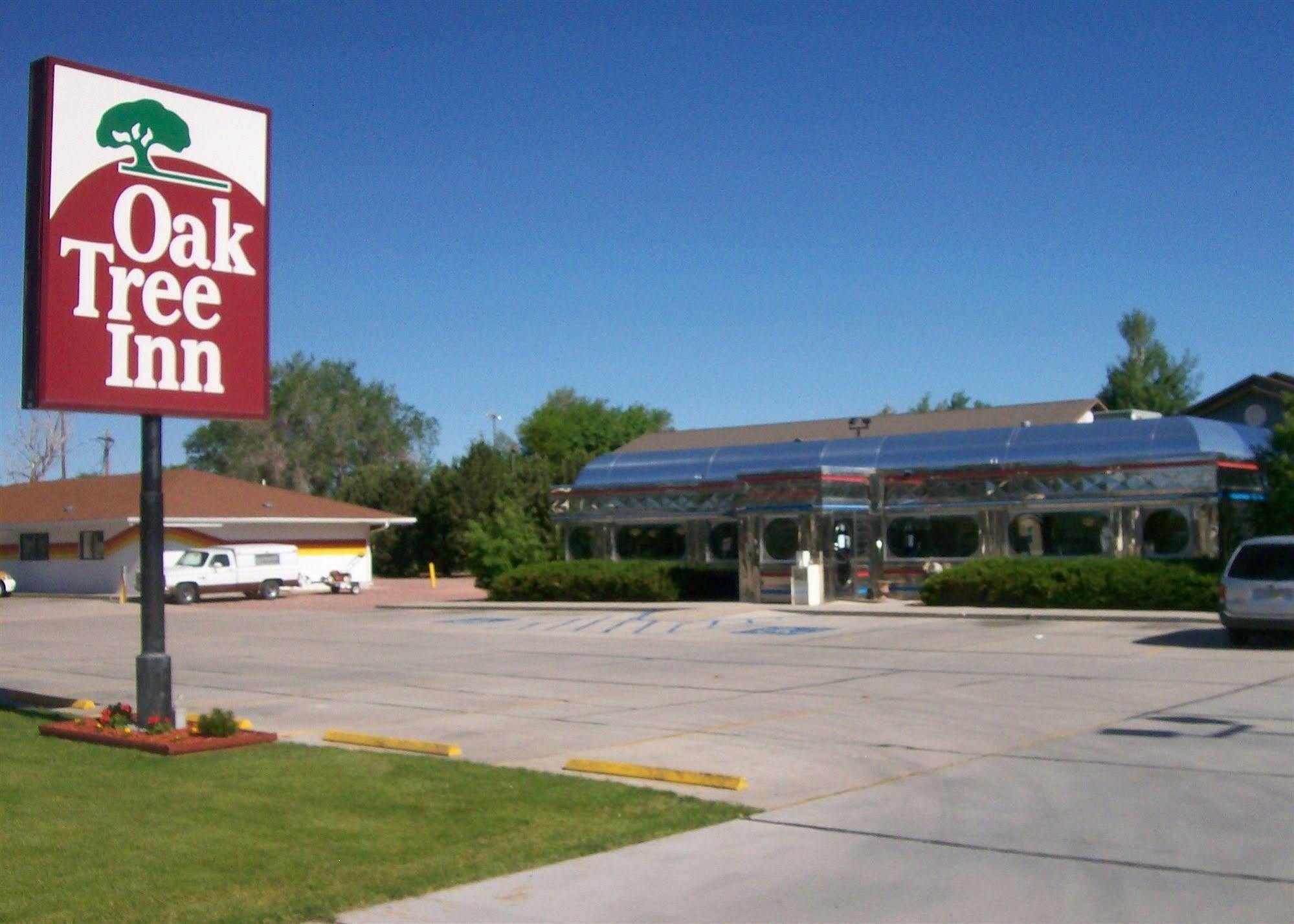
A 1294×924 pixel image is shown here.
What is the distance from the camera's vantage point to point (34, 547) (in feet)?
179

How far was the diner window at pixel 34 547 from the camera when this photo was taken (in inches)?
2124

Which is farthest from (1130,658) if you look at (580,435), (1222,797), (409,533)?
(580,435)

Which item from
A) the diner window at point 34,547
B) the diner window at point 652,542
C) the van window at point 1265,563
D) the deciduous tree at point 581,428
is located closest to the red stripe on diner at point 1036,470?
the diner window at point 652,542


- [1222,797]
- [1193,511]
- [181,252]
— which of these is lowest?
[1222,797]

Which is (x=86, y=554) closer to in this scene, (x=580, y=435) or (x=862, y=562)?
(x=862, y=562)

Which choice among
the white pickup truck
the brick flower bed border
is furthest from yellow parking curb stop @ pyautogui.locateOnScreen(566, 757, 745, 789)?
the white pickup truck

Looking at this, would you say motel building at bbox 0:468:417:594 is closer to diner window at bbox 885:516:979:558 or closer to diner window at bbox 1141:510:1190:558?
diner window at bbox 885:516:979:558

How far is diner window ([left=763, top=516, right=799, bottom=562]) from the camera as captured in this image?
35375 millimetres

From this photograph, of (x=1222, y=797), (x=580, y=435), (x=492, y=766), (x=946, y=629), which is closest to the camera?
(x=1222, y=797)

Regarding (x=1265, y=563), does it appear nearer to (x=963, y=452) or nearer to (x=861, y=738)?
(x=861, y=738)

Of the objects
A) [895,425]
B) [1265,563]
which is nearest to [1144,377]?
[895,425]

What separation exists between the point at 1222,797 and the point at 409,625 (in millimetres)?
24522

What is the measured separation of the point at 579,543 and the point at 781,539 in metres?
8.53

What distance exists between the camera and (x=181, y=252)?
45.2 feet
